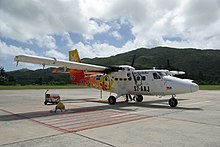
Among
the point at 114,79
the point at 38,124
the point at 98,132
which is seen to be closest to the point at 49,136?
the point at 98,132

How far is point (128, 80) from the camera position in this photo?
16625 mm

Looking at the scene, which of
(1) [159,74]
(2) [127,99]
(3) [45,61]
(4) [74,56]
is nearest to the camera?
(3) [45,61]

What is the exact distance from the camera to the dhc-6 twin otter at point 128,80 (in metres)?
13.4

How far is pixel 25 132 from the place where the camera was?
695 cm

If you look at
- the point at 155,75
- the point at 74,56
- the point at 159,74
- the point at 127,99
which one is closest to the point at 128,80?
the point at 127,99

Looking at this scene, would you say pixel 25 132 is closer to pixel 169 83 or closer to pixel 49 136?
pixel 49 136

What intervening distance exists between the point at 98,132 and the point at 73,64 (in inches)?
312

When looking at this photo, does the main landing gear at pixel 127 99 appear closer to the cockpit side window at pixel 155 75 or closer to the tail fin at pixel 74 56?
the cockpit side window at pixel 155 75

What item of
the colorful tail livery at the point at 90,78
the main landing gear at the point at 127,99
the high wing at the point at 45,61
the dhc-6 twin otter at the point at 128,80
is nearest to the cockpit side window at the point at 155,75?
the dhc-6 twin otter at the point at 128,80

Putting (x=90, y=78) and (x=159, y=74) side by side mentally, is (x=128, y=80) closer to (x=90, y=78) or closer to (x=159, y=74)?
(x=159, y=74)

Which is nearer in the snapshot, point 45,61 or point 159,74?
point 45,61

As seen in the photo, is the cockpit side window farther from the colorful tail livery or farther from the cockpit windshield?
the colorful tail livery

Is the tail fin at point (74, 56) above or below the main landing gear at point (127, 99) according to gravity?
above

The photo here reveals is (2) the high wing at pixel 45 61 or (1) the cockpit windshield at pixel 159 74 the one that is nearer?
(2) the high wing at pixel 45 61
